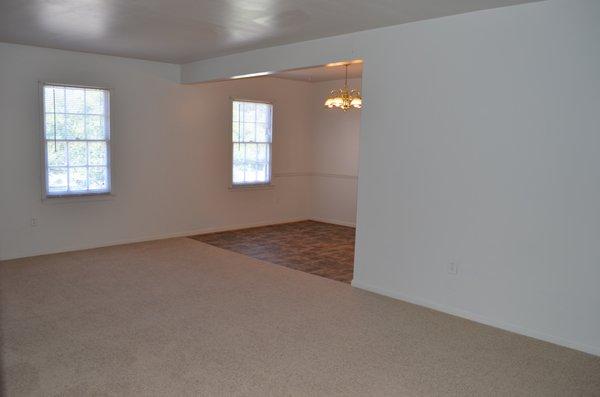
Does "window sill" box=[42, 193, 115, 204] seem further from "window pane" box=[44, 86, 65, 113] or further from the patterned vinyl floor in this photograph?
the patterned vinyl floor

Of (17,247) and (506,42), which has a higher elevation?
(506,42)

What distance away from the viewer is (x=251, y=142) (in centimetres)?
802

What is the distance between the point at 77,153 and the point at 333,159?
14.0ft

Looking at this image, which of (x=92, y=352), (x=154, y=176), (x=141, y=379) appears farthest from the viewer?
(x=154, y=176)

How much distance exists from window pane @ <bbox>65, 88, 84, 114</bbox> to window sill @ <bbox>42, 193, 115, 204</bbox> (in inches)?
41.7

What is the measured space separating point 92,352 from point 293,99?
6.18 m

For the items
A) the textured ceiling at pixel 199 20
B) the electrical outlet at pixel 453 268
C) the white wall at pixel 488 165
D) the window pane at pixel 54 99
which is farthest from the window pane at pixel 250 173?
the electrical outlet at pixel 453 268

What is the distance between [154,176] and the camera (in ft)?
22.5

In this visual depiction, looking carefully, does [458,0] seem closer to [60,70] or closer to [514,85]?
[514,85]

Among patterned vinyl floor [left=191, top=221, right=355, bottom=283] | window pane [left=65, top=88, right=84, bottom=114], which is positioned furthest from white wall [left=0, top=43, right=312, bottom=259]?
patterned vinyl floor [left=191, top=221, right=355, bottom=283]

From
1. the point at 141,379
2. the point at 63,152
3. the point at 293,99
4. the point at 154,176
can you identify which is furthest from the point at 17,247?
the point at 293,99

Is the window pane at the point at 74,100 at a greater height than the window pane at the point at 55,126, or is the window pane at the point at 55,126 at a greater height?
the window pane at the point at 74,100

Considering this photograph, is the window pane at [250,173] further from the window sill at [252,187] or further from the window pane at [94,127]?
the window pane at [94,127]

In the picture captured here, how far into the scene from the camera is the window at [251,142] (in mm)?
7836
